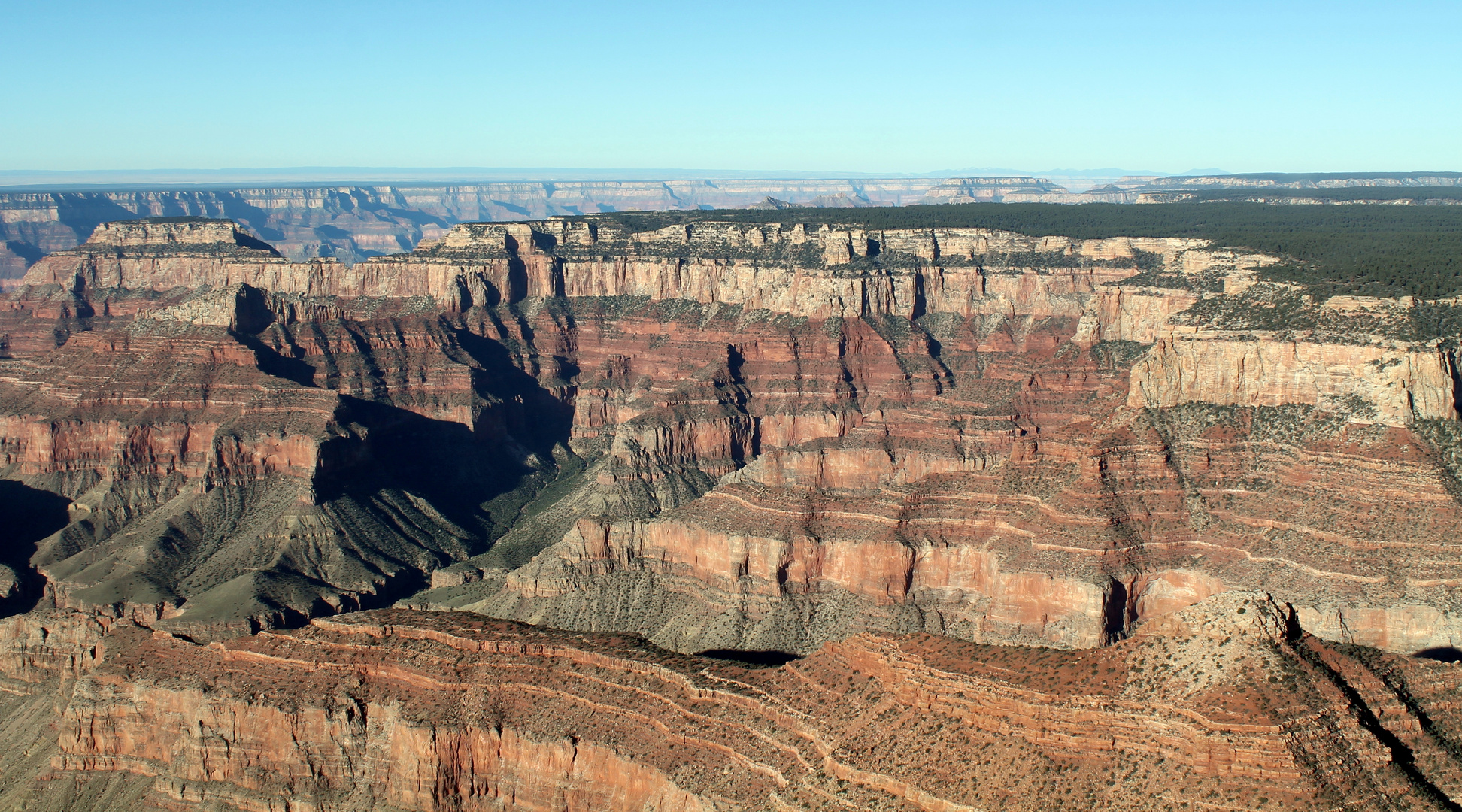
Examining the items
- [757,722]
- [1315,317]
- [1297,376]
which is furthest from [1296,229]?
[757,722]

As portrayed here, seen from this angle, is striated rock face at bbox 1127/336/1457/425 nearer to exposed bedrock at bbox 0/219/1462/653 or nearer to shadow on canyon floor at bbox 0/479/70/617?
exposed bedrock at bbox 0/219/1462/653

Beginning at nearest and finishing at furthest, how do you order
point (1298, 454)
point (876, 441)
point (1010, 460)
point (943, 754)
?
1. point (943, 754)
2. point (1298, 454)
3. point (1010, 460)
4. point (876, 441)

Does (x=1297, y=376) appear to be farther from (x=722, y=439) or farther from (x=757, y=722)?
(x=722, y=439)

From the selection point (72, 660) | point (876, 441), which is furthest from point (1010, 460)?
point (72, 660)

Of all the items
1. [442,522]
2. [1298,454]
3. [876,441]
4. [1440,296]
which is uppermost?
[1440,296]

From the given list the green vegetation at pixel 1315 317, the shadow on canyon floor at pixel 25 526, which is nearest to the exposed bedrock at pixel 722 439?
the shadow on canyon floor at pixel 25 526

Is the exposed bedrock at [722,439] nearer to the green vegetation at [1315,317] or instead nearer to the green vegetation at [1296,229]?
the green vegetation at [1315,317]

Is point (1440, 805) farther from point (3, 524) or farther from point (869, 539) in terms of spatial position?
point (3, 524)
